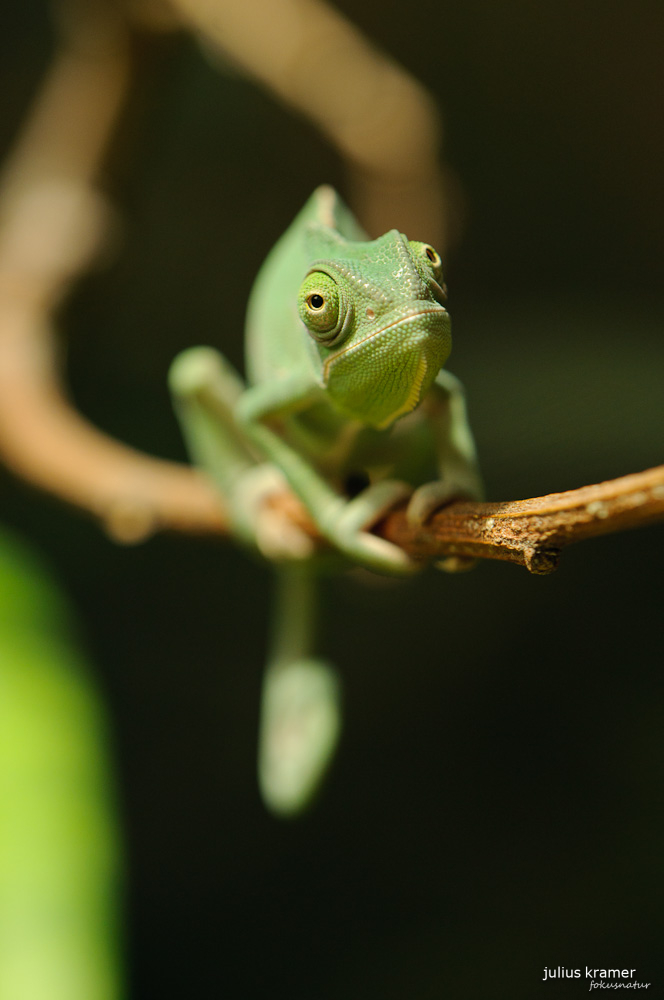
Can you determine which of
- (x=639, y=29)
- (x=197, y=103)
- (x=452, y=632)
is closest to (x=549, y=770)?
(x=452, y=632)

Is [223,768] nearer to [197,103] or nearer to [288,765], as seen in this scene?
[288,765]

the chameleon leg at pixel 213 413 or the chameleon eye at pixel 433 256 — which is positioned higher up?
the chameleon leg at pixel 213 413

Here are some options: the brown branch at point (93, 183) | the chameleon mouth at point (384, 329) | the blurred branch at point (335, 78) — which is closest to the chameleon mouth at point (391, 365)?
the chameleon mouth at point (384, 329)

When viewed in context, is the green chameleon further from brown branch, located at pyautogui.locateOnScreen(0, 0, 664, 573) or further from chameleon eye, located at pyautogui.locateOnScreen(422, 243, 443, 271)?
brown branch, located at pyautogui.locateOnScreen(0, 0, 664, 573)

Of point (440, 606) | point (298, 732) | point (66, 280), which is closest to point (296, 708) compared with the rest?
point (298, 732)

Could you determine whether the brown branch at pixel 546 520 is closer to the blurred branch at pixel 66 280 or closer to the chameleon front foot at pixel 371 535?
the chameleon front foot at pixel 371 535

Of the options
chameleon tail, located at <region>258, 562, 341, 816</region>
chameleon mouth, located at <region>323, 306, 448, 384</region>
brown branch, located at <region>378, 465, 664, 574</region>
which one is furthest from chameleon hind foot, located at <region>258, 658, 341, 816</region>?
chameleon mouth, located at <region>323, 306, 448, 384</region>
